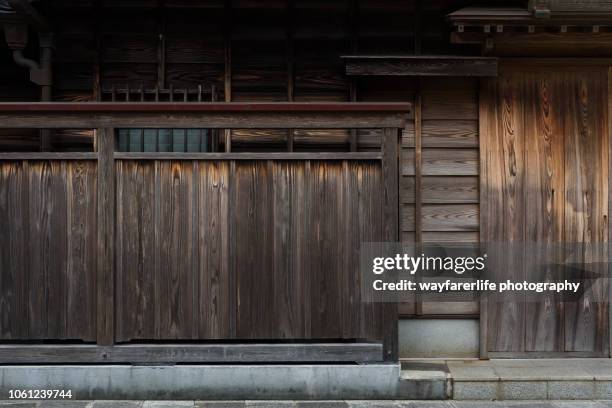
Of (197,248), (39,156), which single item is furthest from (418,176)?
(39,156)

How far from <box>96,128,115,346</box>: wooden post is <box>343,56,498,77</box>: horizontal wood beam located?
310 centimetres

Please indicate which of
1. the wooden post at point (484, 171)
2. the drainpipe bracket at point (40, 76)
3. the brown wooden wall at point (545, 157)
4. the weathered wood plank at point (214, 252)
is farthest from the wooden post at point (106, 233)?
the brown wooden wall at point (545, 157)

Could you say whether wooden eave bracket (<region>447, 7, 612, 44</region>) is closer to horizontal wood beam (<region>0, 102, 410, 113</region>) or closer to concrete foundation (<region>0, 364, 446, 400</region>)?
horizontal wood beam (<region>0, 102, 410, 113</region>)

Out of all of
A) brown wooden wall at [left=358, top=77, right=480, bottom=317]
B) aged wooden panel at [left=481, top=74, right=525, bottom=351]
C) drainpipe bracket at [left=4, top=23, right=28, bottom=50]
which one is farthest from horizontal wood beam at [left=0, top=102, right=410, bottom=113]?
aged wooden panel at [left=481, top=74, right=525, bottom=351]

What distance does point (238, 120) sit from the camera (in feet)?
22.0

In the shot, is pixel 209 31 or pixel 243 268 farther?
pixel 209 31

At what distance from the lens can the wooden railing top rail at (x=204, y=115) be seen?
6.58m

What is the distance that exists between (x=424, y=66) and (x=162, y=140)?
11.4 feet

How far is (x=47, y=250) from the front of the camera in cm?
664

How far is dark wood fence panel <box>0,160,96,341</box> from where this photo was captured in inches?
261

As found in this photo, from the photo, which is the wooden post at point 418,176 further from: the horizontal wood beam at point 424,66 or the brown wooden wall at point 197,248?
the brown wooden wall at point 197,248

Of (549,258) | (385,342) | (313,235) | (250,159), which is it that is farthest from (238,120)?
(549,258)

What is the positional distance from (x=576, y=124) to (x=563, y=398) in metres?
3.46

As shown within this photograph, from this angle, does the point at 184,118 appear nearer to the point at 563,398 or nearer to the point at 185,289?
the point at 185,289
